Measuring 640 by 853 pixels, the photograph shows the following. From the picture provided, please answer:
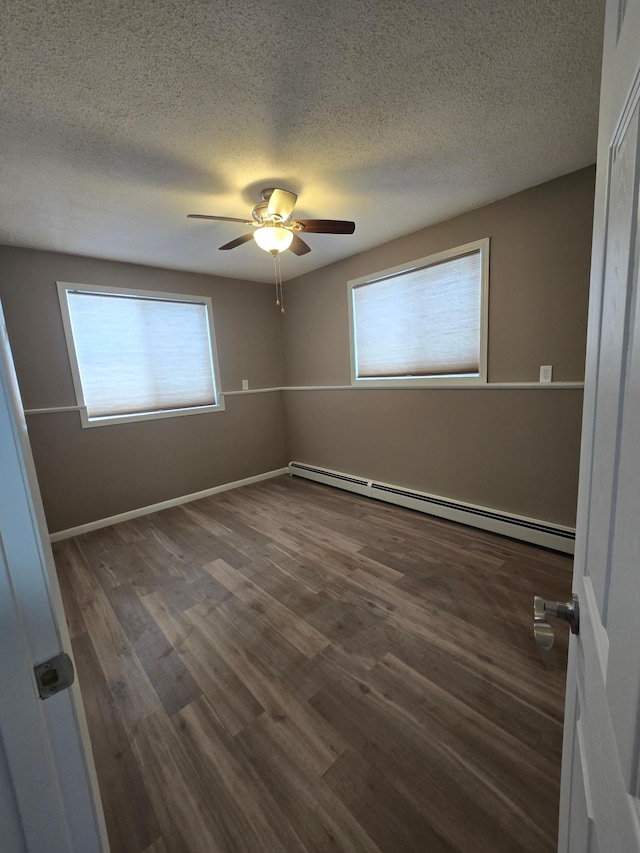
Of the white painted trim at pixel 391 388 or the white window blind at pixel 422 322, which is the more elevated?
the white window blind at pixel 422 322

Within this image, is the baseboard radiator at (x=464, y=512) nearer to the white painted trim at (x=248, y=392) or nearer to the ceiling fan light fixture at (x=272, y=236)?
the white painted trim at (x=248, y=392)

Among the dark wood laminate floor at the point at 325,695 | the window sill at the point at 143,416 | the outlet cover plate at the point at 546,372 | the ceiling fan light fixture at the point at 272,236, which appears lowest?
the dark wood laminate floor at the point at 325,695

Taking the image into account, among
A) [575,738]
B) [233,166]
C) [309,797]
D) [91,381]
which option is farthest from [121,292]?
[575,738]

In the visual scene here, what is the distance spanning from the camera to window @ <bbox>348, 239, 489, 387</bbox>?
259cm

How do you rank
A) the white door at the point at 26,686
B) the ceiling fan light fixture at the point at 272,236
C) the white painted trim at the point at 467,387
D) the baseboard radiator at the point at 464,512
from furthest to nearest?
1. the baseboard radiator at the point at 464,512
2. the white painted trim at the point at 467,387
3. the ceiling fan light fixture at the point at 272,236
4. the white door at the point at 26,686

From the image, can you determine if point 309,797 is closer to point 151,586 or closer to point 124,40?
point 151,586

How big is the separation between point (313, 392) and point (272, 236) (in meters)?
2.10

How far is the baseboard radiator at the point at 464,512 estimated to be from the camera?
2352 mm

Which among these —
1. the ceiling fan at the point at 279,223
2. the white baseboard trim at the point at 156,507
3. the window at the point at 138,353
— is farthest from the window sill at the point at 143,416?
the ceiling fan at the point at 279,223

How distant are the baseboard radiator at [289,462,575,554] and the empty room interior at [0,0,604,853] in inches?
0.9

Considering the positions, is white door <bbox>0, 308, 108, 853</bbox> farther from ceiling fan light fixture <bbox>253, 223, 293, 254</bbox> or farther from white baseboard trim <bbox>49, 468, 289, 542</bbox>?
white baseboard trim <bbox>49, 468, 289, 542</bbox>

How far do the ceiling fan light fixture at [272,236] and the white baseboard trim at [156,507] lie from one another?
8.99 feet

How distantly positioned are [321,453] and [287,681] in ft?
8.89

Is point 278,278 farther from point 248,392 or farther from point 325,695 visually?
point 325,695
